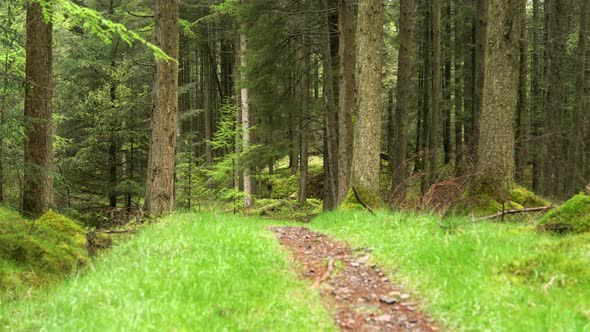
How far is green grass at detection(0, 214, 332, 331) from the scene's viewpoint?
3473mm

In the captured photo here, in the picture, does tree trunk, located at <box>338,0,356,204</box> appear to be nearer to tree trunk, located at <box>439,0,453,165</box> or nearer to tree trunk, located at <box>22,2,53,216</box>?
tree trunk, located at <box>22,2,53,216</box>

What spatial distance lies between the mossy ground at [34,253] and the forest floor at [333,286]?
806 millimetres

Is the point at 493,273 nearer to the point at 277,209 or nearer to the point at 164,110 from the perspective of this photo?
the point at 164,110

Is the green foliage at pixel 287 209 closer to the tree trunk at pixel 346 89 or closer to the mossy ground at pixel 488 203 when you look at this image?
the tree trunk at pixel 346 89

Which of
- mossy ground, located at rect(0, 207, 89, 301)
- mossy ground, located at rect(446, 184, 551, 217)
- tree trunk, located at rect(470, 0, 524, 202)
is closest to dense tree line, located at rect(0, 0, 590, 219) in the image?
tree trunk, located at rect(470, 0, 524, 202)

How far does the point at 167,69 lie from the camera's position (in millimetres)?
9406

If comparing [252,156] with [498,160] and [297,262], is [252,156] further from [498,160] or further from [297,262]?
[297,262]

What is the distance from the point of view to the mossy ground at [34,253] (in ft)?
20.9

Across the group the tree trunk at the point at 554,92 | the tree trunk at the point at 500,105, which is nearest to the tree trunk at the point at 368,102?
the tree trunk at the point at 500,105

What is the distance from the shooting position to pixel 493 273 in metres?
4.48

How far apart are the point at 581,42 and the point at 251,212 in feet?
49.0

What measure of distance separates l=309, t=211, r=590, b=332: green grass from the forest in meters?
0.02

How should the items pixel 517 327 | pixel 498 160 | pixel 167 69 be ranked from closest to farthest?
pixel 517 327 → pixel 498 160 → pixel 167 69

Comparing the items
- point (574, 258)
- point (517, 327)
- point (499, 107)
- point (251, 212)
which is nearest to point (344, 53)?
point (499, 107)
